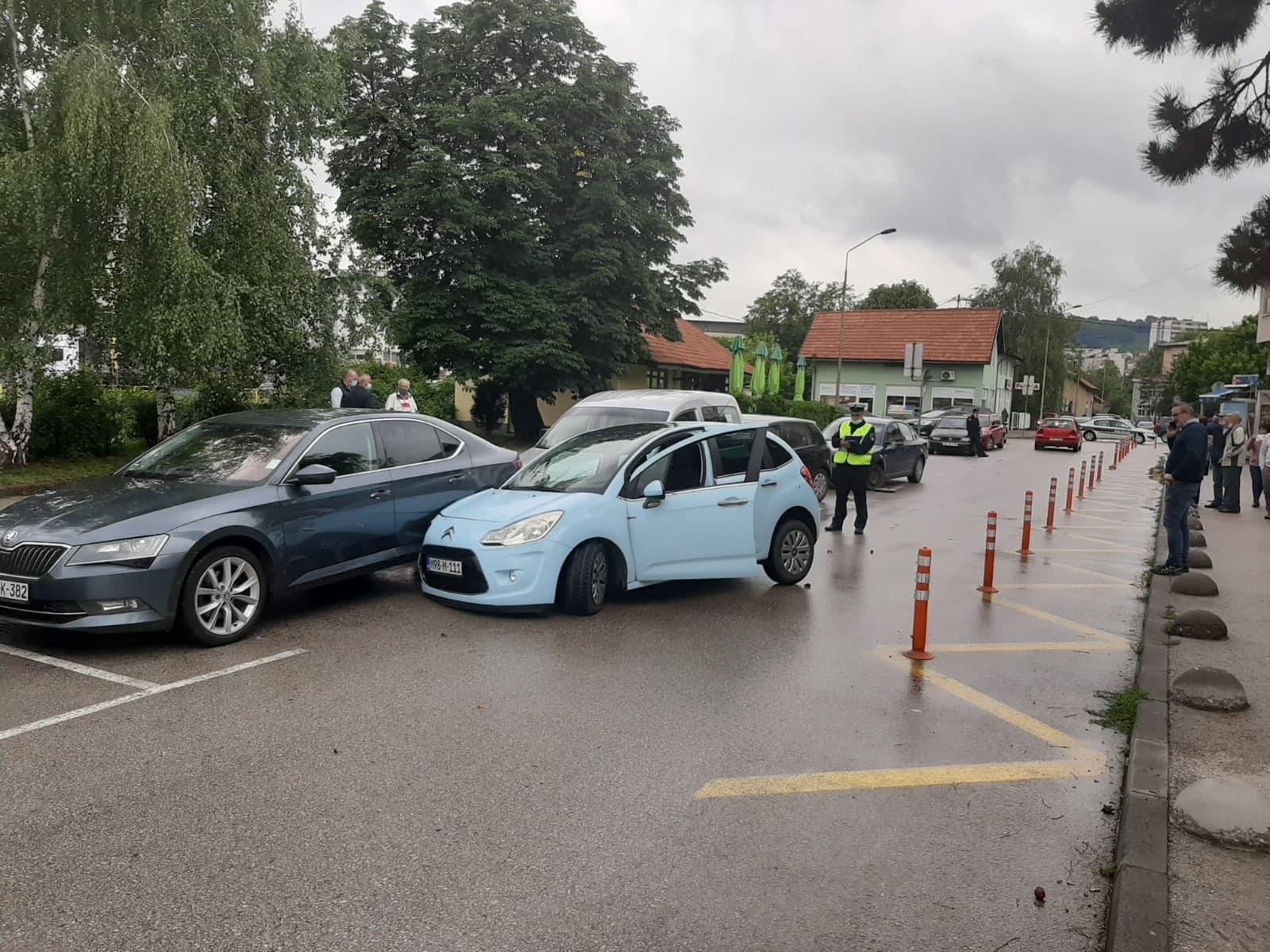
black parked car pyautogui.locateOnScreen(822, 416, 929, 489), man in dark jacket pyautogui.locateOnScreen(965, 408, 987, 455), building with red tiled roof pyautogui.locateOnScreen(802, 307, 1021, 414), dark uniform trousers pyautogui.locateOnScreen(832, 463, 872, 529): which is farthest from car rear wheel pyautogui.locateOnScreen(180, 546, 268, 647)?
building with red tiled roof pyautogui.locateOnScreen(802, 307, 1021, 414)

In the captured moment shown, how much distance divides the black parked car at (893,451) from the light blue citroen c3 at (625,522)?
394 inches

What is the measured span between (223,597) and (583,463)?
3.17 meters

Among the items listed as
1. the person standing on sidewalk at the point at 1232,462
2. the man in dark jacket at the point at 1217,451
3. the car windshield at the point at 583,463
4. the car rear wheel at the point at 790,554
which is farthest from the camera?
the man in dark jacket at the point at 1217,451

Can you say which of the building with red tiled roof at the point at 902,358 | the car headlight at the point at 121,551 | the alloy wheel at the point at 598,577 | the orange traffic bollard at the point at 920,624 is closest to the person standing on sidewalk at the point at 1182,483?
the orange traffic bollard at the point at 920,624

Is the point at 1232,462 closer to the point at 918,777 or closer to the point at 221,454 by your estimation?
the point at 918,777

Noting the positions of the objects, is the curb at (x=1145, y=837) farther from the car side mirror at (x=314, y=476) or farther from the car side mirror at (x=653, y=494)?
the car side mirror at (x=314, y=476)

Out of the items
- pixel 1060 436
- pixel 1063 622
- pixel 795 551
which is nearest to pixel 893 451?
pixel 795 551

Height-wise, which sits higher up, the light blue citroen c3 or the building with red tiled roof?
the building with red tiled roof

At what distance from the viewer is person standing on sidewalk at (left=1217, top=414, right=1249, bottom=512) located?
1714 centimetres

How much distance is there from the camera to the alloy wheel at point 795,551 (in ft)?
31.3

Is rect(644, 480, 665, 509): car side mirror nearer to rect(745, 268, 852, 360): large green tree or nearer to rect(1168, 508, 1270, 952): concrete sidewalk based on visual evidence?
rect(1168, 508, 1270, 952): concrete sidewalk

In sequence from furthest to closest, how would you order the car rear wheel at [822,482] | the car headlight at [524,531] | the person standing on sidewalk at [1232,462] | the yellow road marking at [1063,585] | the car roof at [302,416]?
the person standing on sidewalk at [1232,462] < the car rear wheel at [822,482] < the yellow road marking at [1063,585] < the car roof at [302,416] < the car headlight at [524,531]

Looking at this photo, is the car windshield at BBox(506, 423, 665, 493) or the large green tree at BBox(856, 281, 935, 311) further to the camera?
the large green tree at BBox(856, 281, 935, 311)

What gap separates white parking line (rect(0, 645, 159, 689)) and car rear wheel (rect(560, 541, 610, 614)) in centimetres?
302
